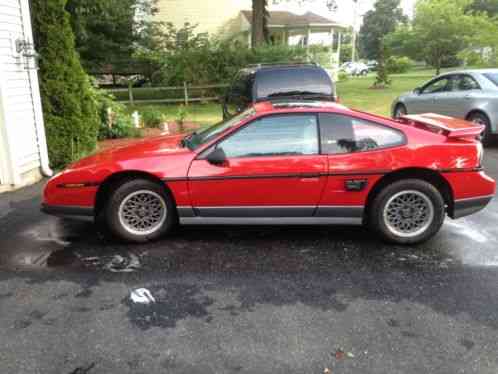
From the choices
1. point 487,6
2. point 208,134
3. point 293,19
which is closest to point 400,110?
point 208,134

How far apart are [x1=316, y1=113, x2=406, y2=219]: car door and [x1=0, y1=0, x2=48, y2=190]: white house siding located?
4627 millimetres

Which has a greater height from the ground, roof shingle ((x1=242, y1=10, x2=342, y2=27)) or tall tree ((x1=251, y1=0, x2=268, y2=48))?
roof shingle ((x1=242, y1=10, x2=342, y2=27))

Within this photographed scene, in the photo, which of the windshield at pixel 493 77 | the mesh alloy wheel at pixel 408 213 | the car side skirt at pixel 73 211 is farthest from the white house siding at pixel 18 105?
the windshield at pixel 493 77

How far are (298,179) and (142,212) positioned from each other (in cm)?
156

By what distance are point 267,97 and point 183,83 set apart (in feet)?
42.8

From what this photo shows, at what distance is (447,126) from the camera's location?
433cm

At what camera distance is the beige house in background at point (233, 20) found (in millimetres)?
26219

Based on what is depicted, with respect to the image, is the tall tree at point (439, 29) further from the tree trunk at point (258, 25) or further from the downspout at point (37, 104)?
the downspout at point (37, 104)

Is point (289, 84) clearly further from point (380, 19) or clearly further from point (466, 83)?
point (380, 19)

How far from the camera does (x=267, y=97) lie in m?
7.21

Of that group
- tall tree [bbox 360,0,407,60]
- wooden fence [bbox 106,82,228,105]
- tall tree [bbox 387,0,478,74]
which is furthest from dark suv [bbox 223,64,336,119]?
tall tree [bbox 360,0,407,60]

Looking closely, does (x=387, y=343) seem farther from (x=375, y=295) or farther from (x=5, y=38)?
(x=5, y=38)

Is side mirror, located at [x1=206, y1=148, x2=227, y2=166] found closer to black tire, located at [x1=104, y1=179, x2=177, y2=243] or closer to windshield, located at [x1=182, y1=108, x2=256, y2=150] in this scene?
windshield, located at [x1=182, y1=108, x2=256, y2=150]

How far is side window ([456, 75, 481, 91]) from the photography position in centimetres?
912
